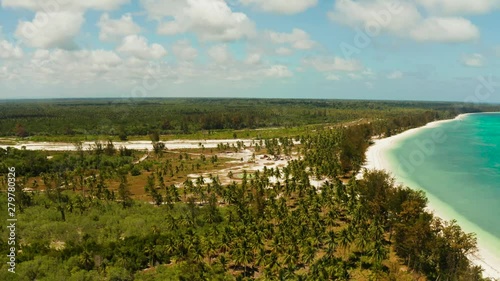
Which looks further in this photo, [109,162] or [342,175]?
[109,162]

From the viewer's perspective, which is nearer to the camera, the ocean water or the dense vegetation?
the dense vegetation

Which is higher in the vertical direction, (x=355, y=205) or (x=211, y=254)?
(x=355, y=205)

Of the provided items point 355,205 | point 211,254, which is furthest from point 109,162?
point 355,205

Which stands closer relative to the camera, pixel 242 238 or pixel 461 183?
pixel 242 238

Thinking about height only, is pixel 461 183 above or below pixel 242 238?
below

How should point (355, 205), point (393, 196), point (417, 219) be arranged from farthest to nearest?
point (355, 205) → point (393, 196) → point (417, 219)

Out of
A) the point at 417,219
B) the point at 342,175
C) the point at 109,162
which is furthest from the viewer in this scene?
the point at 109,162

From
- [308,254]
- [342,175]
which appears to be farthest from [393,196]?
[342,175]

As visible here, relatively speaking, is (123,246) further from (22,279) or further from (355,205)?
(355,205)

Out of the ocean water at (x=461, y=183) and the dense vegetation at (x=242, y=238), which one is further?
the ocean water at (x=461, y=183)
